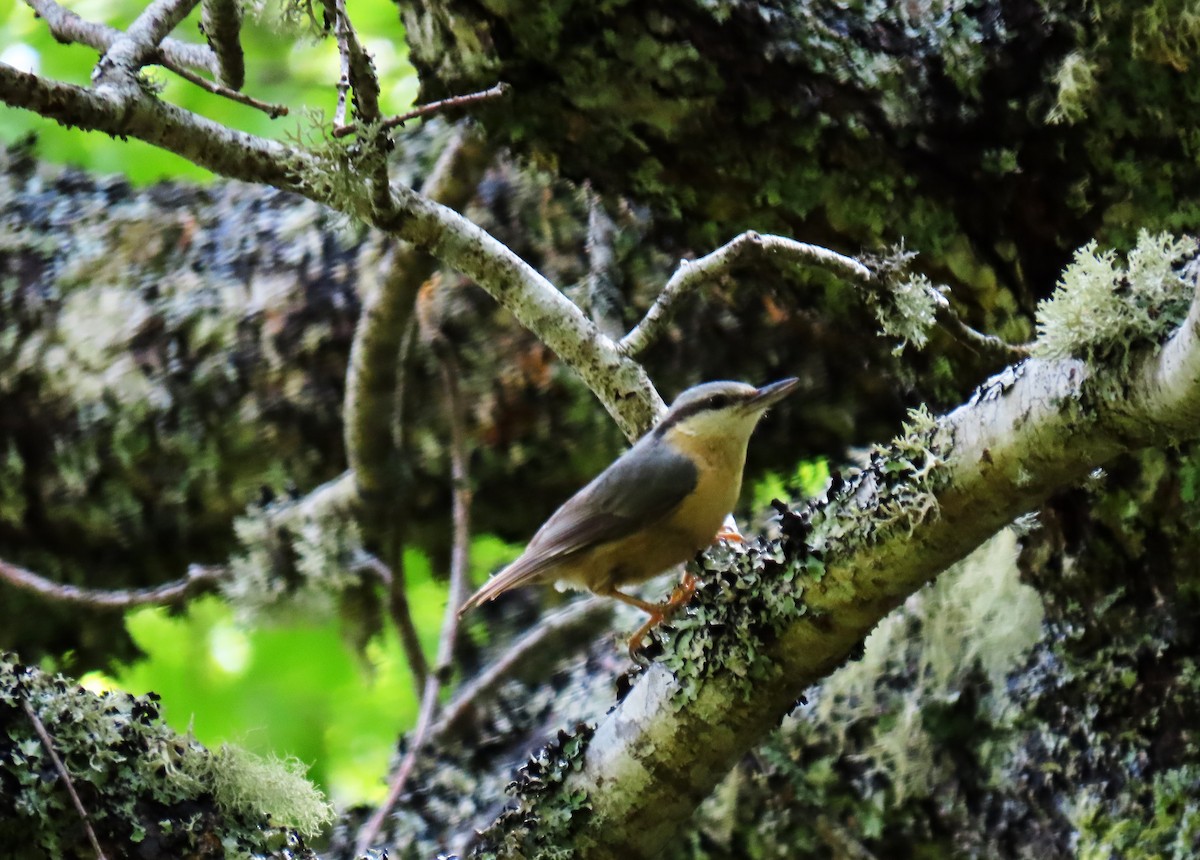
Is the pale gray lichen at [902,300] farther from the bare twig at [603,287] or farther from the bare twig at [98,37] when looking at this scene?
the bare twig at [98,37]

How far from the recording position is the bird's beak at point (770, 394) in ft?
7.33

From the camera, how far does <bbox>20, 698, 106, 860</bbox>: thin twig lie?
1.36 m

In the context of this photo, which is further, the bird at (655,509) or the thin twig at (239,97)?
the bird at (655,509)

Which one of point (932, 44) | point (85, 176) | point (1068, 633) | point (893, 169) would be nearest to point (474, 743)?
point (1068, 633)

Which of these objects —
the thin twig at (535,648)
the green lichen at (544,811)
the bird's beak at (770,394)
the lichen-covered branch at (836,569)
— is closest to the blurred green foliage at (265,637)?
the thin twig at (535,648)

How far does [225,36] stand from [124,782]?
Answer: 111 cm

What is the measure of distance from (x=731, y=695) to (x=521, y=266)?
77 centimetres

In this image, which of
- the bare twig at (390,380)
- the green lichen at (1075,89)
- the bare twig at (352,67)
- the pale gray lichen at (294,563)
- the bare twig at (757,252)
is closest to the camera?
the bare twig at (352,67)

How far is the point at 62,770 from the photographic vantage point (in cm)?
138

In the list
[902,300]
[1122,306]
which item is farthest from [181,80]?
[1122,306]

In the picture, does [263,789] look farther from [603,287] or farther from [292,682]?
[292,682]

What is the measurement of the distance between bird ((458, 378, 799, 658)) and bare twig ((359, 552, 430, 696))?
66cm

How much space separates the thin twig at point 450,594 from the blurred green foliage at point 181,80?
2.73ft

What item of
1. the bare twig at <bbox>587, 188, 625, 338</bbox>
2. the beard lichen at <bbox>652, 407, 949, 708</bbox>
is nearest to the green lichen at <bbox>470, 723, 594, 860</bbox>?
the beard lichen at <bbox>652, 407, 949, 708</bbox>
